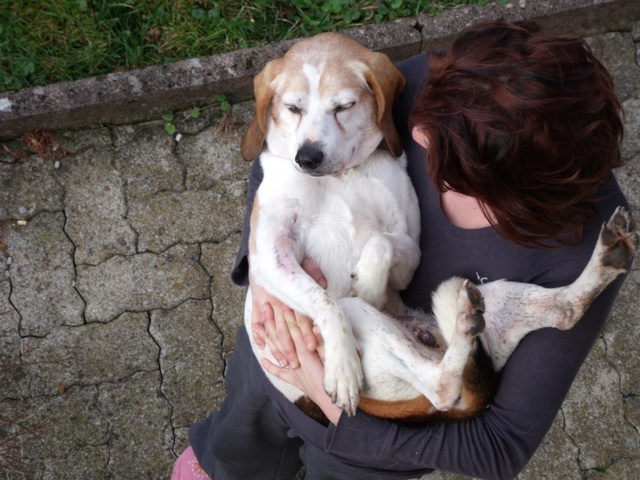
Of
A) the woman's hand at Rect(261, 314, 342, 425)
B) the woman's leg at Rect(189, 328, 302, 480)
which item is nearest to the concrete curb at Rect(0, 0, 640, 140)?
the woman's leg at Rect(189, 328, 302, 480)

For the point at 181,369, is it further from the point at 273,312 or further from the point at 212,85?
the point at 212,85

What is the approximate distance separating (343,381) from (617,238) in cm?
94

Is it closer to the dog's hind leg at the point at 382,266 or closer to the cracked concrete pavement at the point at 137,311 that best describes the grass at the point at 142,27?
the cracked concrete pavement at the point at 137,311

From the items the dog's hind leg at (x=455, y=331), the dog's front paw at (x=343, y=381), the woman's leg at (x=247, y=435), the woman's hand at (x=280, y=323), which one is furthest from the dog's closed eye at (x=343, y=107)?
the woman's leg at (x=247, y=435)

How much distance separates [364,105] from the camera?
227 centimetres

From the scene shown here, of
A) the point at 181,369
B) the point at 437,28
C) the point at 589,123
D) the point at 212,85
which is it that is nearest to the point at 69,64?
the point at 212,85

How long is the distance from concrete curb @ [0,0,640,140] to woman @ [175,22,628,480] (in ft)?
4.11

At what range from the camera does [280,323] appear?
7.10 ft

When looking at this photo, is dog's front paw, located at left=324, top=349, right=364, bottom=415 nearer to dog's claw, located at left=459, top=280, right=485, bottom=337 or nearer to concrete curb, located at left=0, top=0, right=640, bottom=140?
dog's claw, located at left=459, top=280, right=485, bottom=337

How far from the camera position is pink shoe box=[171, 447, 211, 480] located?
2.95m

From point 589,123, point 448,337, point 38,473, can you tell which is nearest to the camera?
point 589,123

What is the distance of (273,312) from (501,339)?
802 millimetres

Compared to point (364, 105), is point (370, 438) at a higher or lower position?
lower

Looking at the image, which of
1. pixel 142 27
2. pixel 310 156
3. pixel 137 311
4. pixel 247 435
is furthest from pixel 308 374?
pixel 142 27
